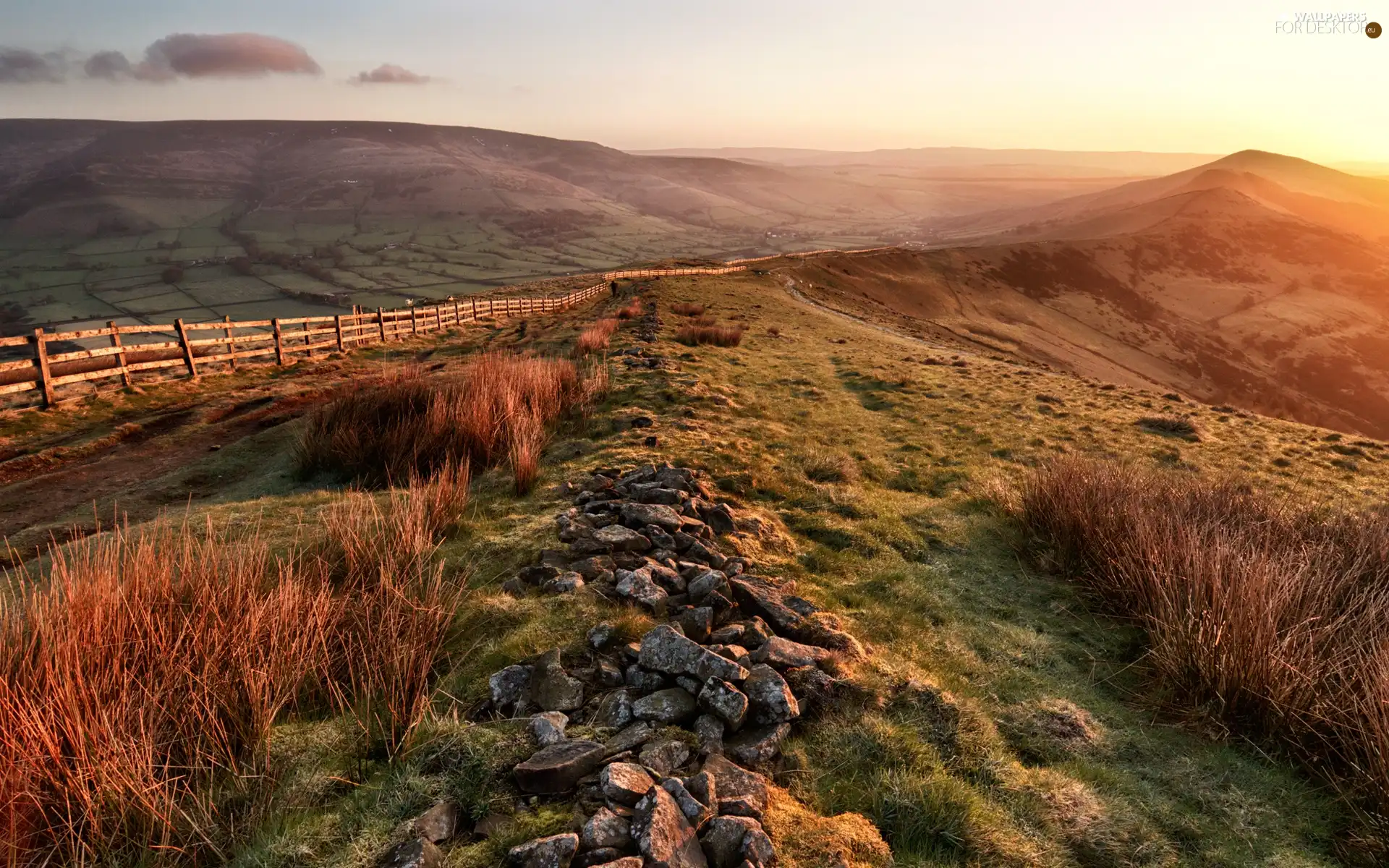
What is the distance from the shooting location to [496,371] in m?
11.8

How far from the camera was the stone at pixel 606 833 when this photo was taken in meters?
2.98

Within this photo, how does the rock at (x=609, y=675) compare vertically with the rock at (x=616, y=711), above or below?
below

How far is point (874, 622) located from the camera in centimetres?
600

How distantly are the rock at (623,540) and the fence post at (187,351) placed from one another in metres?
19.5

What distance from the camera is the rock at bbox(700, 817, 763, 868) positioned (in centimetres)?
304

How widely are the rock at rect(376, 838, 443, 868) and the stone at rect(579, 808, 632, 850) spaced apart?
70 cm

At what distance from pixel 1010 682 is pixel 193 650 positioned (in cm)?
616

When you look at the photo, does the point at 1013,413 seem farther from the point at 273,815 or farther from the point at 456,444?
the point at 273,815

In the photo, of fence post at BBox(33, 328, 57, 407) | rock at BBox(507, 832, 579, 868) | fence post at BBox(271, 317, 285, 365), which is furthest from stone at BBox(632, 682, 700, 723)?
fence post at BBox(271, 317, 285, 365)

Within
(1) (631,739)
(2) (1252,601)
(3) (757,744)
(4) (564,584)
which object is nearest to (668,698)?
(1) (631,739)

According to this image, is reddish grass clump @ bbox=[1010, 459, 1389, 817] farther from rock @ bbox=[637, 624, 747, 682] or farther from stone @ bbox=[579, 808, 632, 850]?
stone @ bbox=[579, 808, 632, 850]

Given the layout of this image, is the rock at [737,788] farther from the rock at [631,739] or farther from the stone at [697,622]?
the stone at [697,622]

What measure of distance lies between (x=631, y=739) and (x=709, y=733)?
1.70ft

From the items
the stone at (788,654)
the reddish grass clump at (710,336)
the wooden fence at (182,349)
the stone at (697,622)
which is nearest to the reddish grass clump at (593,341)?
the reddish grass clump at (710,336)
